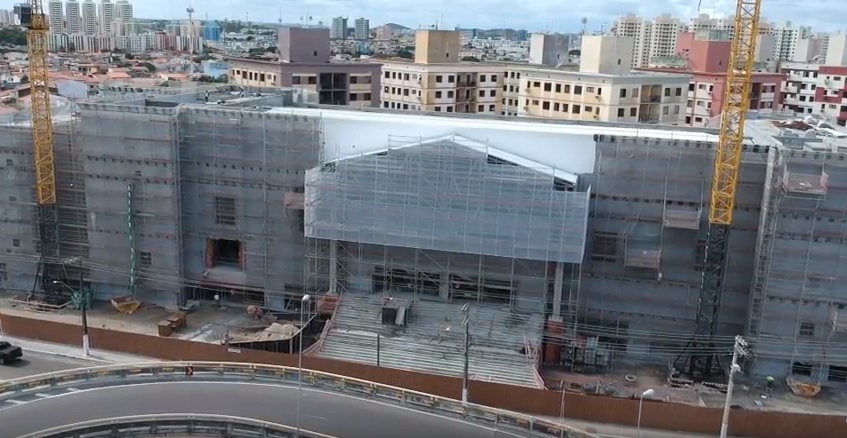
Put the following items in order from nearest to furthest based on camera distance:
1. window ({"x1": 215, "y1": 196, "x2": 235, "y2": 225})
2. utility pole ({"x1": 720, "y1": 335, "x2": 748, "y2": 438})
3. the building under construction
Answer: utility pole ({"x1": 720, "y1": 335, "x2": 748, "y2": 438})
the building under construction
window ({"x1": 215, "y1": 196, "x2": 235, "y2": 225})

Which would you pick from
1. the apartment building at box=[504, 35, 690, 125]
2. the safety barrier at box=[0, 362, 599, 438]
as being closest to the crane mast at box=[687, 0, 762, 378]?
the safety barrier at box=[0, 362, 599, 438]

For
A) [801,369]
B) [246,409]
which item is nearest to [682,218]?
[801,369]

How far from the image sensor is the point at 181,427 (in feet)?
82.5

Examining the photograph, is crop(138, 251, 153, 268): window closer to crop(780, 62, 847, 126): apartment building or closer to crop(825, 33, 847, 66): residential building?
crop(780, 62, 847, 126): apartment building

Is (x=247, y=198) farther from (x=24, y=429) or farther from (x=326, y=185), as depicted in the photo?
(x=24, y=429)

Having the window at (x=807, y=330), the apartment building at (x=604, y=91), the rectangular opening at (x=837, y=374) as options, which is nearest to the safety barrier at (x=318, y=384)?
the window at (x=807, y=330)

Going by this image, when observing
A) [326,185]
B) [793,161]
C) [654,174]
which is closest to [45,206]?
[326,185]

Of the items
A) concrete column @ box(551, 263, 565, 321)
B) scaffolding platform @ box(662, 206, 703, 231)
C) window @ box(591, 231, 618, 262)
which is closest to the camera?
scaffolding platform @ box(662, 206, 703, 231)

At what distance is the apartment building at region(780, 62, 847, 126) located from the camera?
93.1 metres

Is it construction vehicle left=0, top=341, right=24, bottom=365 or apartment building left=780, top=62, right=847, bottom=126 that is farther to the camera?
apartment building left=780, top=62, right=847, bottom=126

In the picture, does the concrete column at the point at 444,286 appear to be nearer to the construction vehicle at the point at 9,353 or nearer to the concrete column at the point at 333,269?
the concrete column at the point at 333,269

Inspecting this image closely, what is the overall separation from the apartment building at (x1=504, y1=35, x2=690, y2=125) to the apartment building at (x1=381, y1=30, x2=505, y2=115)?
10007 mm

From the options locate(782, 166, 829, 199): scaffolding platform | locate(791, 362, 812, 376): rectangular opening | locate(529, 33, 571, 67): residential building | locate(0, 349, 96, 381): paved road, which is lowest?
locate(0, 349, 96, 381): paved road

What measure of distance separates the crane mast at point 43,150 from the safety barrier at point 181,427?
21.4 metres
